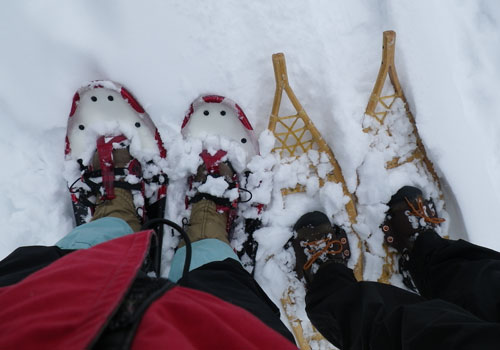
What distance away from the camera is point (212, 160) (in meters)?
1.10

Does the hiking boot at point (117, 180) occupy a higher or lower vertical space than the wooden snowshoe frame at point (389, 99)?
lower

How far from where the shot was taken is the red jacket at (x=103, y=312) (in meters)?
0.32

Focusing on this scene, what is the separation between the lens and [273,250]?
3.66 feet

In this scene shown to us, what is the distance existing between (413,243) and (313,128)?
47 cm

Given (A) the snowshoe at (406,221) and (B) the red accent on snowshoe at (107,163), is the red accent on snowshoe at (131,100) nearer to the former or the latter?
(B) the red accent on snowshoe at (107,163)

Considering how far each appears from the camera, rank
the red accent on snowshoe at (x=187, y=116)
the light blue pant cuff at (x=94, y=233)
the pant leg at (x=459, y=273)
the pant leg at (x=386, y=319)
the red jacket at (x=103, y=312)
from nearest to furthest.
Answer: the red jacket at (x=103, y=312) < the pant leg at (x=386, y=319) < the pant leg at (x=459, y=273) < the light blue pant cuff at (x=94, y=233) < the red accent on snowshoe at (x=187, y=116)

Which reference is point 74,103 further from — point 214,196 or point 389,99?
point 389,99

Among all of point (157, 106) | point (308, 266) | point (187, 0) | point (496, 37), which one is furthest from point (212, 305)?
point (496, 37)

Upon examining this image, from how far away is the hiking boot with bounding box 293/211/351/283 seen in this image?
104 centimetres

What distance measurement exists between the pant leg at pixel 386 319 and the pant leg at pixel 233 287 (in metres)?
0.15

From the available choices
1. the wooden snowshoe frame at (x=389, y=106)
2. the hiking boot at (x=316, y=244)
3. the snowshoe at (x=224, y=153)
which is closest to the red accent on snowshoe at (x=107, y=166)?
the snowshoe at (x=224, y=153)

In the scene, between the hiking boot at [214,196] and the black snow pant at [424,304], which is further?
the hiking boot at [214,196]

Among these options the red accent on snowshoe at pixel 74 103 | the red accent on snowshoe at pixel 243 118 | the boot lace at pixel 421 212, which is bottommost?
the boot lace at pixel 421 212

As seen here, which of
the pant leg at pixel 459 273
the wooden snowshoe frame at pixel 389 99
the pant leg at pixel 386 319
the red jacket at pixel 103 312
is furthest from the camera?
the wooden snowshoe frame at pixel 389 99
